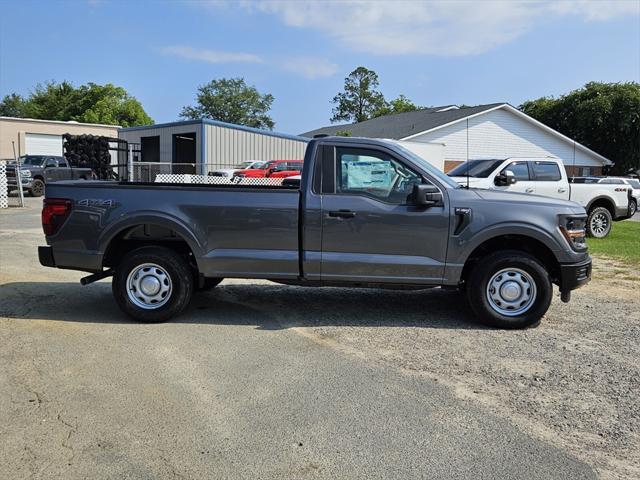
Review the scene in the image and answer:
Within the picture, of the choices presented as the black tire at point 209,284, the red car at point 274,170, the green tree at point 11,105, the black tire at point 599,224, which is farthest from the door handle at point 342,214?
the green tree at point 11,105

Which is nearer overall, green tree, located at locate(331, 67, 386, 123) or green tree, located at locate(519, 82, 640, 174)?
green tree, located at locate(519, 82, 640, 174)

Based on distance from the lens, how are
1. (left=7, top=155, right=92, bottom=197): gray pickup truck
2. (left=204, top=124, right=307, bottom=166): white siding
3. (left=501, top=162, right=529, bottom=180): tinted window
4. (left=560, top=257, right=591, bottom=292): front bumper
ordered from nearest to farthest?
(left=560, top=257, right=591, bottom=292): front bumper, (left=501, top=162, right=529, bottom=180): tinted window, (left=7, top=155, right=92, bottom=197): gray pickup truck, (left=204, top=124, right=307, bottom=166): white siding

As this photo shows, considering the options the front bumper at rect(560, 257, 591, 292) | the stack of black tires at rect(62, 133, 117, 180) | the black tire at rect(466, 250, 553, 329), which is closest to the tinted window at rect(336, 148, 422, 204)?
the black tire at rect(466, 250, 553, 329)

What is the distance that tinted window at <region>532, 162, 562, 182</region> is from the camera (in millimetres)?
13938

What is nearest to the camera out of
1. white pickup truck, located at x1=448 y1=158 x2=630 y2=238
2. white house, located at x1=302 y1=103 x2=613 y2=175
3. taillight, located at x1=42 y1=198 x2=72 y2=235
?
taillight, located at x1=42 y1=198 x2=72 y2=235

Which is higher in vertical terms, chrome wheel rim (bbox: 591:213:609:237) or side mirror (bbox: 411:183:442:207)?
side mirror (bbox: 411:183:442:207)

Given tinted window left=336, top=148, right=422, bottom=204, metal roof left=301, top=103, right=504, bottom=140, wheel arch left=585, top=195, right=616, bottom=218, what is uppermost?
metal roof left=301, top=103, right=504, bottom=140

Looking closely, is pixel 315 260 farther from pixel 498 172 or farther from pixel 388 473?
pixel 498 172

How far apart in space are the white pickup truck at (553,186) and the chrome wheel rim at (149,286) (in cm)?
883

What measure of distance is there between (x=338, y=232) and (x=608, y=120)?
4627cm

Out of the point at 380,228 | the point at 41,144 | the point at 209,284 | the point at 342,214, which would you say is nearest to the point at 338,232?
the point at 342,214

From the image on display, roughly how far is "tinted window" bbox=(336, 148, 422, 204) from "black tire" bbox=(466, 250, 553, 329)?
112cm

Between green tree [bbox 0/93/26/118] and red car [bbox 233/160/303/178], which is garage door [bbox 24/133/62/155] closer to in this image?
red car [bbox 233/160/303/178]

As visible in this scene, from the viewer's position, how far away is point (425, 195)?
5.68 m
